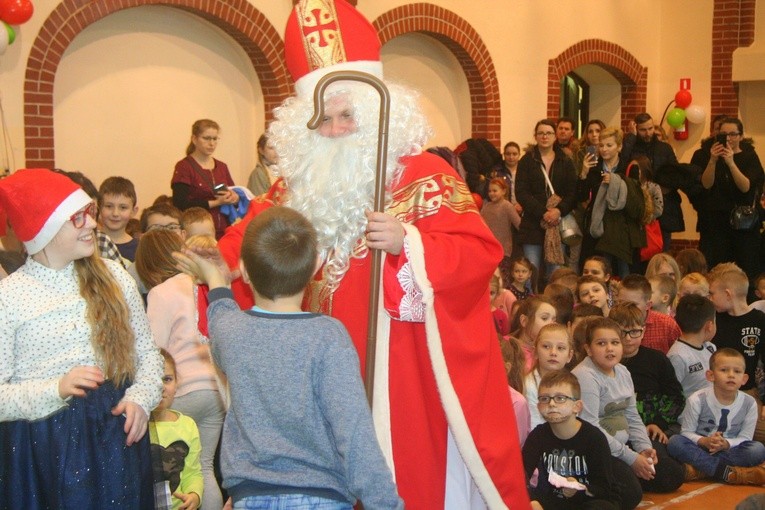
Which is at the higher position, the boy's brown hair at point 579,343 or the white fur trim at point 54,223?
the white fur trim at point 54,223

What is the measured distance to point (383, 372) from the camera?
364 centimetres

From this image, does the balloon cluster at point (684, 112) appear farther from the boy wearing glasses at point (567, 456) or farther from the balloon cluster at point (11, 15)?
the boy wearing glasses at point (567, 456)

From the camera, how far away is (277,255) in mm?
2840

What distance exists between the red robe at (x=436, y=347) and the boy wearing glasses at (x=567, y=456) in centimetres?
130

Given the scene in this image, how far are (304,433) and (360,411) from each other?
159 mm

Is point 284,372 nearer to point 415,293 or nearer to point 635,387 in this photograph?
point 415,293

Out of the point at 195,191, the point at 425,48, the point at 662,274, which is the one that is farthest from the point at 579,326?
the point at 425,48

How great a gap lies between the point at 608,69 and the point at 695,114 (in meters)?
1.28

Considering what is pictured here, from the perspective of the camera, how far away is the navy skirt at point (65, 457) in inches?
131

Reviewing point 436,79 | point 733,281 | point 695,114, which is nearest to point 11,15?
point 733,281

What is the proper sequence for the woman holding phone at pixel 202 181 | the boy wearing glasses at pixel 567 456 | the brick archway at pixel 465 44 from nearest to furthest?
the boy wearing glasses at pixel 567 456, the woman holding phone at pixel 202 181, the brick archway at pixel 465 44

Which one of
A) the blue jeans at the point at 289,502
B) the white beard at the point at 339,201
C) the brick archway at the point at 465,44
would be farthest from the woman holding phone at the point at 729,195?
the blue jeans at the point at 289,502

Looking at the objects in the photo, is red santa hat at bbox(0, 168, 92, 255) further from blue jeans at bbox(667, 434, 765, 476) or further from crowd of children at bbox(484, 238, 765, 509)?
blue jeans at bbox(667, 434, 765, 476)

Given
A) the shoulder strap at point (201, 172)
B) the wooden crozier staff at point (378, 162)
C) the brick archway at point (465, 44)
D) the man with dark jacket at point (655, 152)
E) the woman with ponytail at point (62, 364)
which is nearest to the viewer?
the woman with ponytail at point (62, 364)
